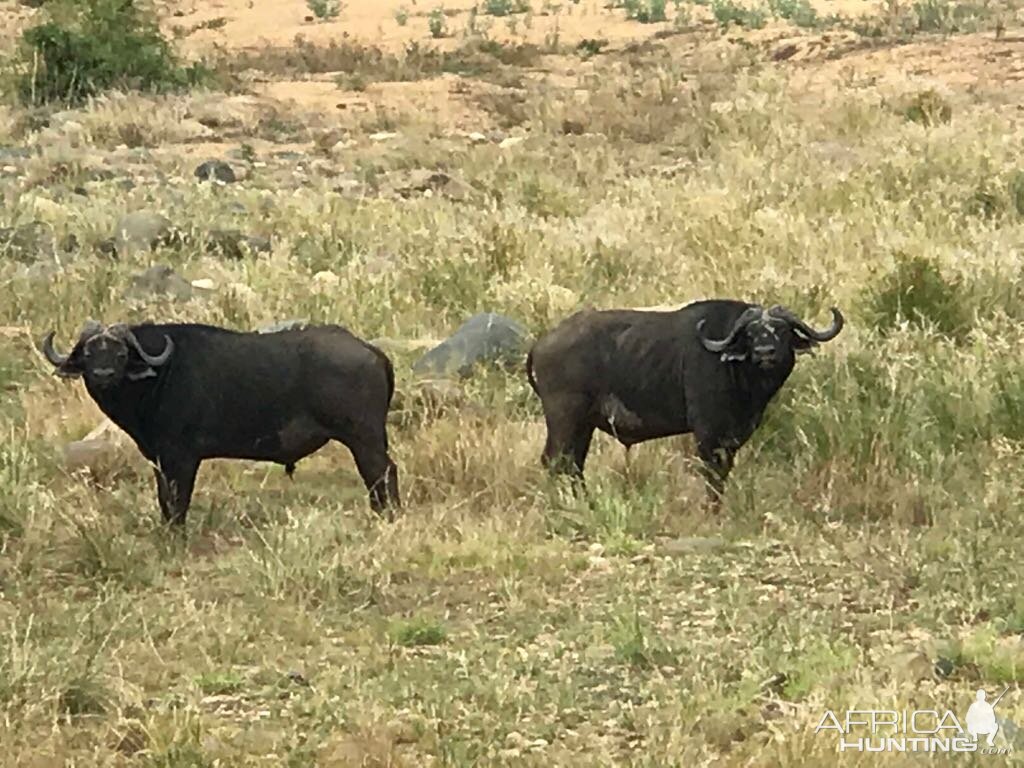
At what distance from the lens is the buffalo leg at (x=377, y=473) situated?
718 centimetres

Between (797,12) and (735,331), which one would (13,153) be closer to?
(735,331)

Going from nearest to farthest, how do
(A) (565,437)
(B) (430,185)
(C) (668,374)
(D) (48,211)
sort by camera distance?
(C) (668,374) < (A) (565,437) < (D) (48,211) < (B) (430,185)

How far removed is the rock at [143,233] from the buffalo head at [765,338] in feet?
19.5

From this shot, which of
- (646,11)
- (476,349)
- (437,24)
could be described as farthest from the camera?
(646,11)

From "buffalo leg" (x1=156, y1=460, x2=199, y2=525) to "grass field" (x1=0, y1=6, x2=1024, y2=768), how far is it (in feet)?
0.46

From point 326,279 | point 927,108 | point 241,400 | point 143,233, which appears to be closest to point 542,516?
point 241,400

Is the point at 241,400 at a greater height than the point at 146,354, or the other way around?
the point at 146,354

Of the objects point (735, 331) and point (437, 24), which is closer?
point (735, 331)

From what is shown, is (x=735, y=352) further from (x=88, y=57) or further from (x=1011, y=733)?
(x=88, y=57)

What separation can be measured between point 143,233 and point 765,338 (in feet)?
21.5

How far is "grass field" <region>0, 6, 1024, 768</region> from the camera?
5.01m

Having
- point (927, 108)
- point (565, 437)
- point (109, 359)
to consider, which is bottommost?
point (927, 108)

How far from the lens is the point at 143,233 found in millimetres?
12391

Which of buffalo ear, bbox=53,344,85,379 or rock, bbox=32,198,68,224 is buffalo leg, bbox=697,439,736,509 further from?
rock, bbox=32,198,68,224
